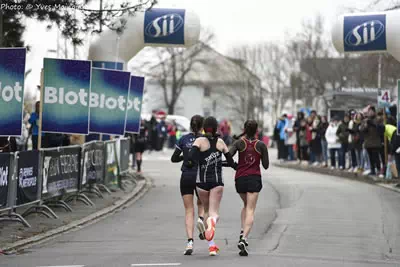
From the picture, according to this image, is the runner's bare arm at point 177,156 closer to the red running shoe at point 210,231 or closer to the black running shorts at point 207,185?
the black running shorts at point 207,185

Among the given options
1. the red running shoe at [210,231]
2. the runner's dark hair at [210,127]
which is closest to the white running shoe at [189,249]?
the red running shoe at [210,231]

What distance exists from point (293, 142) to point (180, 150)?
24.4m

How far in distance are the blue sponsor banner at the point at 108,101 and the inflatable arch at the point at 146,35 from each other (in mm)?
1807

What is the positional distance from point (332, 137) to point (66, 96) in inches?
533

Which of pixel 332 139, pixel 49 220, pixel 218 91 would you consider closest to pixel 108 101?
pixel 49 220

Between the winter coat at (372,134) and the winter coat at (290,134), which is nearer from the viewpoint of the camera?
the winter coat at (372,134)

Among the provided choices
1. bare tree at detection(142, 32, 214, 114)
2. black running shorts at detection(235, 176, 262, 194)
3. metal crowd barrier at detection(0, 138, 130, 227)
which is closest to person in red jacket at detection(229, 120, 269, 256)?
black running shorts at detection(235, 176, 262, 194)

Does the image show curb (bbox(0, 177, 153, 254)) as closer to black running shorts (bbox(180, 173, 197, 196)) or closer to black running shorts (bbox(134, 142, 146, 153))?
black running shorts (bbox(180, 173, 197, 196))

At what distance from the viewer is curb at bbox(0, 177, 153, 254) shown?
13.0m

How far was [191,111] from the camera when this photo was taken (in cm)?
13175

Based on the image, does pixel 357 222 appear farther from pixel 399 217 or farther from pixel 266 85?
pixel 266 85

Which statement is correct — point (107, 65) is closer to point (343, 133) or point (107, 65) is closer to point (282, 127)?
point (343, 133)

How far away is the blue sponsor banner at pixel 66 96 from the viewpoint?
18.1m

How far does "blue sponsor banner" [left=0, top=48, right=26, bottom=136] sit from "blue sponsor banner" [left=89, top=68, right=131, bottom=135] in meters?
6.59
